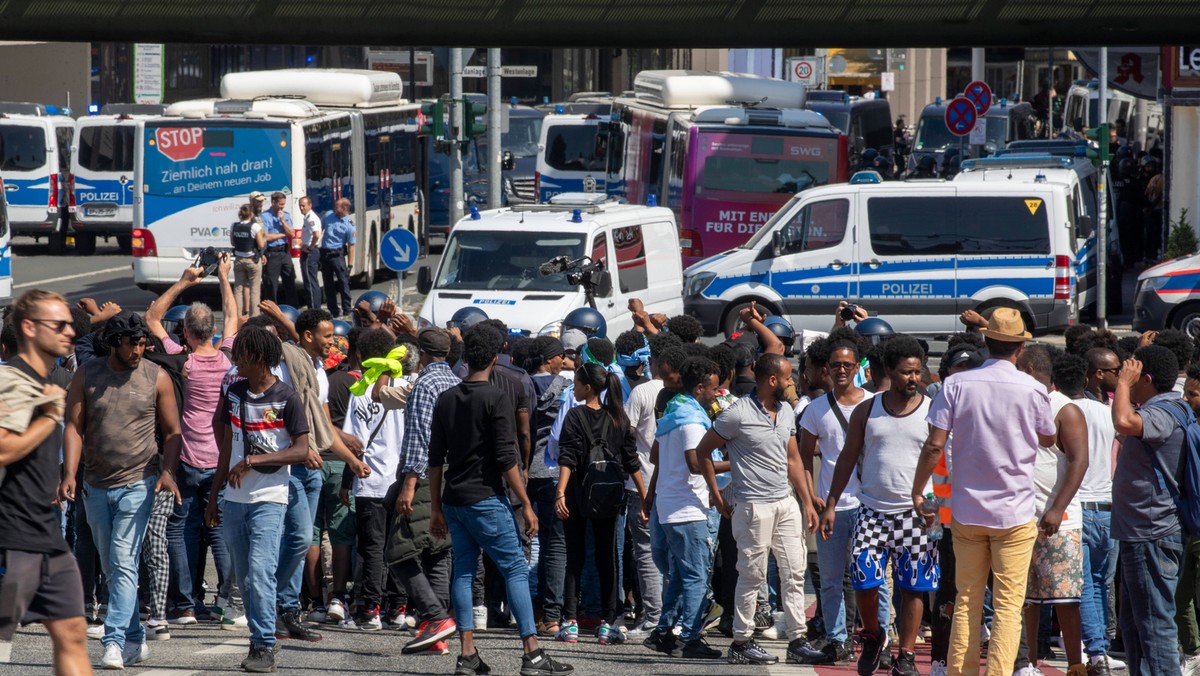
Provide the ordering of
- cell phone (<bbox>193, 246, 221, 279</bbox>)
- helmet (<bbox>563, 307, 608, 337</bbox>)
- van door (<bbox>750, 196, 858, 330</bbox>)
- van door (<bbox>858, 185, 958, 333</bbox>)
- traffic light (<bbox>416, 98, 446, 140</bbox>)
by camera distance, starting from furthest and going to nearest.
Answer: traffic light (<bbox>416, 98, 446, 140</bbox>) → van door (<bbox>750, 196, 858, 330</bbox>) → van door (<bbox>858, 185, 958, 333</bbox>) → helmet (<bbox>563, 307, 608, 337</bbox>) → cell phone (<bbox>193, 246, 221, 279</bbox>)

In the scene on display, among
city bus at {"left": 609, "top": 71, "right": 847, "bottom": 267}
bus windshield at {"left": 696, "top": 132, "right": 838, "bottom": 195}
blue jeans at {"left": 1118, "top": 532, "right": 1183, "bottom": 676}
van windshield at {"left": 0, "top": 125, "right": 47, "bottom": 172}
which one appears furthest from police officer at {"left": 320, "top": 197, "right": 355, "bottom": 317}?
blue jeans at {"left": 1118, "top": 532, "right": 1183, "bottom": 676}

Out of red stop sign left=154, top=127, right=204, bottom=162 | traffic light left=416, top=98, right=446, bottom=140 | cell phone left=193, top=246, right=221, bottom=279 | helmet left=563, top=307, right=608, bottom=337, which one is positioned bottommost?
helmet left=563, top=307, right=608, bottom=337

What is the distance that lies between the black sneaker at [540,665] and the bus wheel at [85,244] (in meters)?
26.0

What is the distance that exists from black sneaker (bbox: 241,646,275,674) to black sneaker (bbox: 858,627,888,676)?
2.66m

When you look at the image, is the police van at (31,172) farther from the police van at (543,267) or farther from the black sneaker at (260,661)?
the black sneaker at (260,661)

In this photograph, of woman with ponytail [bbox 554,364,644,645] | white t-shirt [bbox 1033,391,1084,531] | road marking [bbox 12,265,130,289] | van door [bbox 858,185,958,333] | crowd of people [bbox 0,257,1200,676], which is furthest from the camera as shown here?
road marking [bbox 12,265,130,289]

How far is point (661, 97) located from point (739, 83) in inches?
53.5

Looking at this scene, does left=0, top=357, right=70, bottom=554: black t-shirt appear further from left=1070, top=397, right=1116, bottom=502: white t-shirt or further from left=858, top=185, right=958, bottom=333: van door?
left=858, top=185, right=958, bottom=333: van door

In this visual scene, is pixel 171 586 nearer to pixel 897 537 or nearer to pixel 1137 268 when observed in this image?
pixel 897 537

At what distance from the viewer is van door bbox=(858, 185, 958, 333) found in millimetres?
18281

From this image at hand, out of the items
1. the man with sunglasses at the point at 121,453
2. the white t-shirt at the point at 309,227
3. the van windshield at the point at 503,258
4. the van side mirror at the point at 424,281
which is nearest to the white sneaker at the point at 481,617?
the man with sunglasses at the point at 121,453

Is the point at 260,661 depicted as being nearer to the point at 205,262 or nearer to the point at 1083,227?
the point at 205,262

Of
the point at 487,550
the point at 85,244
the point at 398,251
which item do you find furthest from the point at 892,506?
the point at 85,244

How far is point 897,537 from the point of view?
23.0 ft
